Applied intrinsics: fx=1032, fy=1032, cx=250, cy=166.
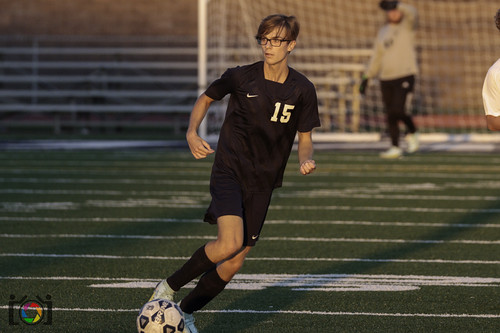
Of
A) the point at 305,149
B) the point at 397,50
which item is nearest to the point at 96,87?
the point at 397,50

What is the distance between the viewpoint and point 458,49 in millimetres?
28078

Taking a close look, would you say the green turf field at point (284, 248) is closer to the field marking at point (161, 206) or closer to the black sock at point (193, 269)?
the field marking at point (161, 206)

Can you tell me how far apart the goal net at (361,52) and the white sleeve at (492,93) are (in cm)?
1240

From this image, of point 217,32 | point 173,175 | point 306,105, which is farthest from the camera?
point 217,32

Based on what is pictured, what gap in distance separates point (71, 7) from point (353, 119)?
10.8m

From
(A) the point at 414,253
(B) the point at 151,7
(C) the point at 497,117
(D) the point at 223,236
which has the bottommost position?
(A) the point at 414,253

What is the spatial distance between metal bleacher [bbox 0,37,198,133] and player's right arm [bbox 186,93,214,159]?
15417 millimetres

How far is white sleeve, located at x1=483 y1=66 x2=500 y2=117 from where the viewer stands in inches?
207

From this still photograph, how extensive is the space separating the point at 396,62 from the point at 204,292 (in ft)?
33.2

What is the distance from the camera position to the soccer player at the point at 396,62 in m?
14.6

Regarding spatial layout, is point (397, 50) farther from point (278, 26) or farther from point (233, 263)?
point (233, 263)

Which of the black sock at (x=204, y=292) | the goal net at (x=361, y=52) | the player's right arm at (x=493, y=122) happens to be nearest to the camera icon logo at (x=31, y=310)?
the black sock at (x=204, y=292)

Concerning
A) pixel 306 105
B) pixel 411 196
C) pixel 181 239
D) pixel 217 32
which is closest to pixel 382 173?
pixel 411 196

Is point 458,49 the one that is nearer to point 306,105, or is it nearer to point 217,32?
point 217,32
